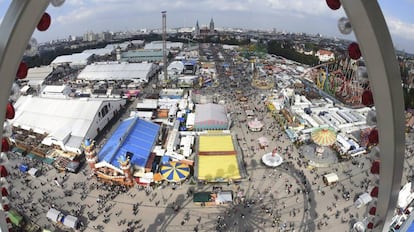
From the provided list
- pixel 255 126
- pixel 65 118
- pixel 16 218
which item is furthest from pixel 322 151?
pixel 65 118

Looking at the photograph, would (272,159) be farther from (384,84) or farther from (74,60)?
(74,60)

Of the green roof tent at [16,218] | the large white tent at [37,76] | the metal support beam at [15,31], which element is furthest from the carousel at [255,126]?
the large white tent at [37,76]

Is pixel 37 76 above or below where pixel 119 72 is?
below

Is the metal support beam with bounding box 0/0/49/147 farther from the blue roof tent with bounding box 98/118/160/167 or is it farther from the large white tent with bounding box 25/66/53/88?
the large white tent with bounding box 25/66/53/88

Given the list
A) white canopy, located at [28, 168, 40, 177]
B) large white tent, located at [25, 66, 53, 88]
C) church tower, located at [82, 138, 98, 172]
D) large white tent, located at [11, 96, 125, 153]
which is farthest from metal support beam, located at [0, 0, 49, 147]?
large white tent, located at [25, 66, 53, 88]

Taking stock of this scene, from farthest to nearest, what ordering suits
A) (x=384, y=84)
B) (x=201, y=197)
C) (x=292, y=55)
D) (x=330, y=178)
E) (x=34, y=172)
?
(x=292, y=55) → (x=34, y=172) → (x=330, y=178) → (x=201, y=197) → (x=384, y=84)
